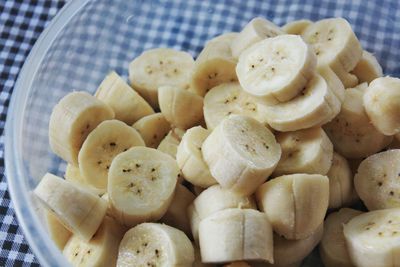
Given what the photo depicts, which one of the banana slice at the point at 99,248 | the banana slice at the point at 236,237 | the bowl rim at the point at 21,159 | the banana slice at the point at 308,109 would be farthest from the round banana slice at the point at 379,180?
the bowl rim at the point at 21,159

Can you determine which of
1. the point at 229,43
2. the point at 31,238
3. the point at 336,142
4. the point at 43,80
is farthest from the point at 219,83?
the point at 31,238

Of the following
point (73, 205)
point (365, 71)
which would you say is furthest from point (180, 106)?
point (365, 71)

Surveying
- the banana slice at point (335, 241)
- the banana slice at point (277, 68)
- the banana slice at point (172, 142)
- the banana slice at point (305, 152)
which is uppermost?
the banana slice at point (277, 68)

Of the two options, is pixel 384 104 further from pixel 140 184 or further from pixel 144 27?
pixel 144 27

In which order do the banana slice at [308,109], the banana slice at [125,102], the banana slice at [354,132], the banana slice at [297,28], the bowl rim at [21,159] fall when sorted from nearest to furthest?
the bowl rim at [21,159]
the banana slice at [308,109]
the banana slice at [354,132]
the banana slice at [125,102]
the banana slice at [297,28]

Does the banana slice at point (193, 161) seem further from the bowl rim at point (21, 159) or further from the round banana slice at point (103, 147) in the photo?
the bowl rim at point (21, 159)

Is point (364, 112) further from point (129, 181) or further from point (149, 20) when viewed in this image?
point (149, 20)
